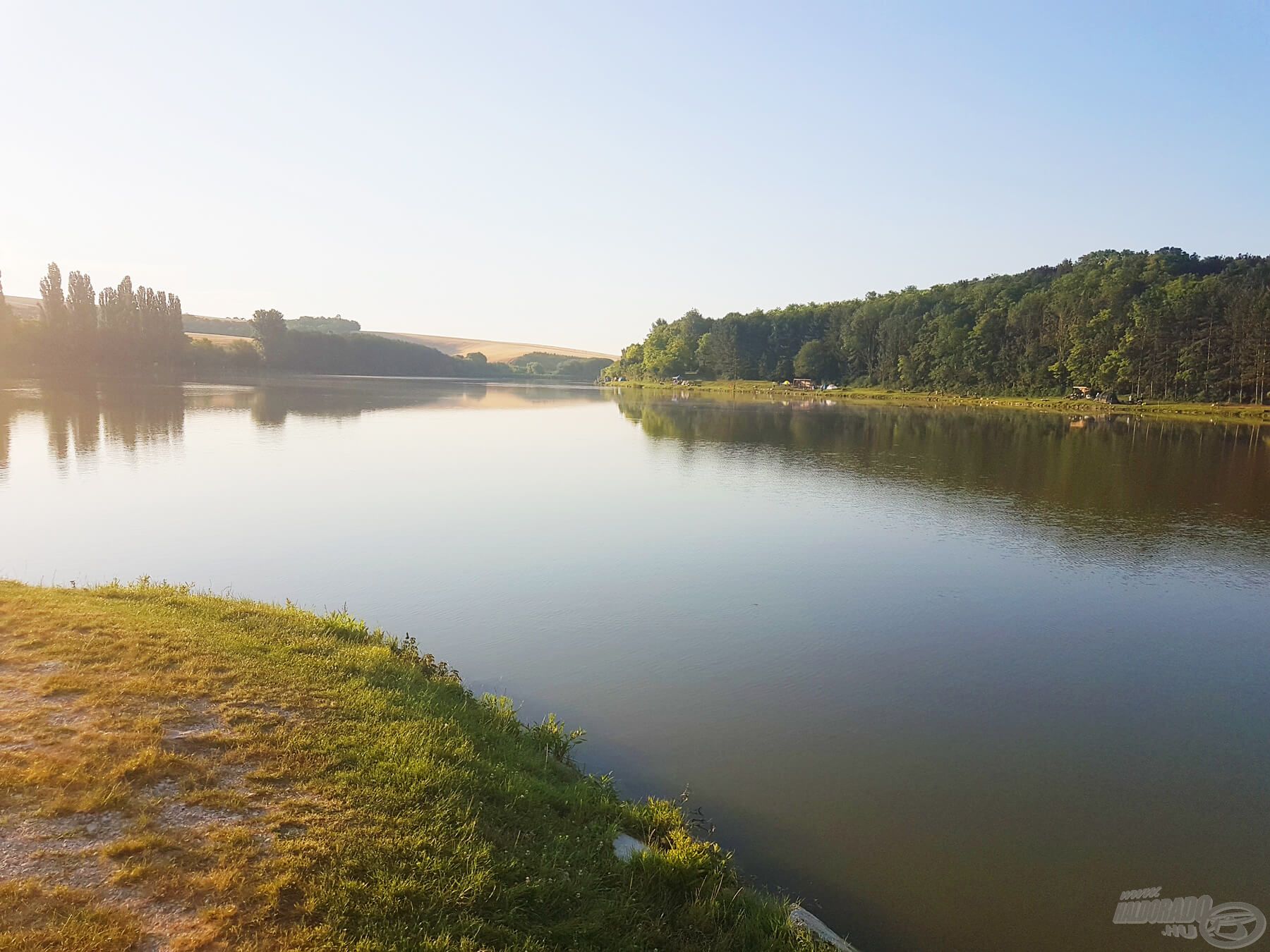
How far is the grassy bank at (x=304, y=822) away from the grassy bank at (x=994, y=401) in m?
76.2

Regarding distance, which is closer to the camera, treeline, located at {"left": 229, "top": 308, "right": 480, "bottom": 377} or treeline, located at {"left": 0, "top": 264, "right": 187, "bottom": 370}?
treeline, located at {"left": 0, "top": 264, "right": 187, "bottom": 370}

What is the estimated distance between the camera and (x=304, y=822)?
209 inches

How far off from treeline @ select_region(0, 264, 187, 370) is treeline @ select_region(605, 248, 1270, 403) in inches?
3540

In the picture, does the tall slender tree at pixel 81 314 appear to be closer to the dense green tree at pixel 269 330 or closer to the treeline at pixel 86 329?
the treeline at pixel 86 329

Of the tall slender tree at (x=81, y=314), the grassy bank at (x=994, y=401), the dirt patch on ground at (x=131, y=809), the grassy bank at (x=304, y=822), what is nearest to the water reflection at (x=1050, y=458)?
the grassy bank at (x=994, y=401)

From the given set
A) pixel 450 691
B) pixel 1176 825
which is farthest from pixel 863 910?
pixel 450 691

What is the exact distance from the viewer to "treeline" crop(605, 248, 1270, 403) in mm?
76125

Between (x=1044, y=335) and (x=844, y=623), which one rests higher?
(x=1044, y=335)

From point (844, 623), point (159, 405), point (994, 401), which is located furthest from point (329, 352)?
point (844, 623)

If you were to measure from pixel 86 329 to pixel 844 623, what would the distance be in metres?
108

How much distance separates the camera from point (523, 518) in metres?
21.2

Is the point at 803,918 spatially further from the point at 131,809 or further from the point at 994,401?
the point at 994,401

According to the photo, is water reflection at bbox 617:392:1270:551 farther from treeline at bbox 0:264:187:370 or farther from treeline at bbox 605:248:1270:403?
treeline at bbox 0:264:187:370

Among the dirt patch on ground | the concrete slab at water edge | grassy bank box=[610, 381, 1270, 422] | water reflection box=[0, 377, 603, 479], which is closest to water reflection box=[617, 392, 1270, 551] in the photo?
grassy bank box=[610, 381, 1270, 422]
